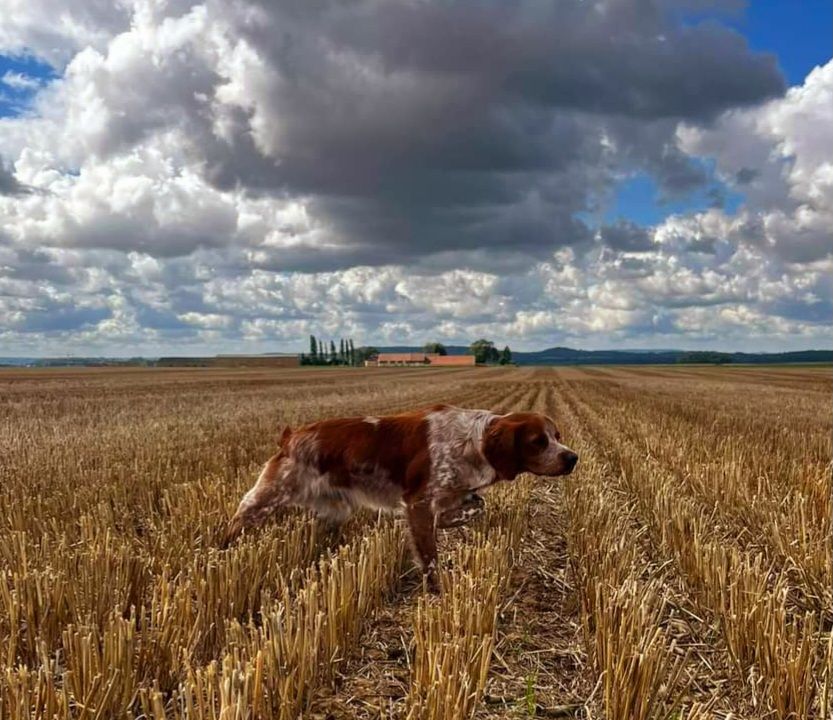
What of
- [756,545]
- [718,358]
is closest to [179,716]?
[756,545]

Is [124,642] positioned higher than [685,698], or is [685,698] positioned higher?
[124,642]

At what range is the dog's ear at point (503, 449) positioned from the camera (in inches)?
206

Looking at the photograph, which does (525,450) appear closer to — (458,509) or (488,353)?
(458,509)

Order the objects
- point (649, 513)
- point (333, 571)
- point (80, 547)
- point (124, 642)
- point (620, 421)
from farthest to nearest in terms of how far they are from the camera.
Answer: point (620, 421) < point (649, 513) < point (80, 547) < point (333, 571) < point (124, 642)

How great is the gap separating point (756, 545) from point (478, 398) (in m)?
17.7

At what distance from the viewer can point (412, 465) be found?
5277 millimetres

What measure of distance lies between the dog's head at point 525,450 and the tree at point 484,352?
428 ft

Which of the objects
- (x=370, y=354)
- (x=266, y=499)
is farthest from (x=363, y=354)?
(x=266, y=499)

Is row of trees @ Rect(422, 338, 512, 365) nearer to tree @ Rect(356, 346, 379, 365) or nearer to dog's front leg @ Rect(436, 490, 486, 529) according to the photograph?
tree @ Rect(356, 346, 379, 365)

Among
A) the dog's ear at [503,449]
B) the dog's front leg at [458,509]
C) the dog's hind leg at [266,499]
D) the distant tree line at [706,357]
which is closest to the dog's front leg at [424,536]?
the dog's front leg at [458,509]

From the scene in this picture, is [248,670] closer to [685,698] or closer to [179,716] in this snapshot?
[179,716]

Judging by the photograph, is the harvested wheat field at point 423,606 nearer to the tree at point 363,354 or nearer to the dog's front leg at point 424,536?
the dog's front leg at point 424,536

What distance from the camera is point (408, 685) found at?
10.7 ft

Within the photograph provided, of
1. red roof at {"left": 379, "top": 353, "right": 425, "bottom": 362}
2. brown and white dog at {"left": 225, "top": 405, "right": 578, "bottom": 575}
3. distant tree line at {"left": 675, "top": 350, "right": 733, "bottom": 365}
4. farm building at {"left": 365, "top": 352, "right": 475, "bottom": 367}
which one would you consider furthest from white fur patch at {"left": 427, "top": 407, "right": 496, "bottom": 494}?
distant tree line at {"left": 675, "top": 350, "right": 733, "bottom": 365}
